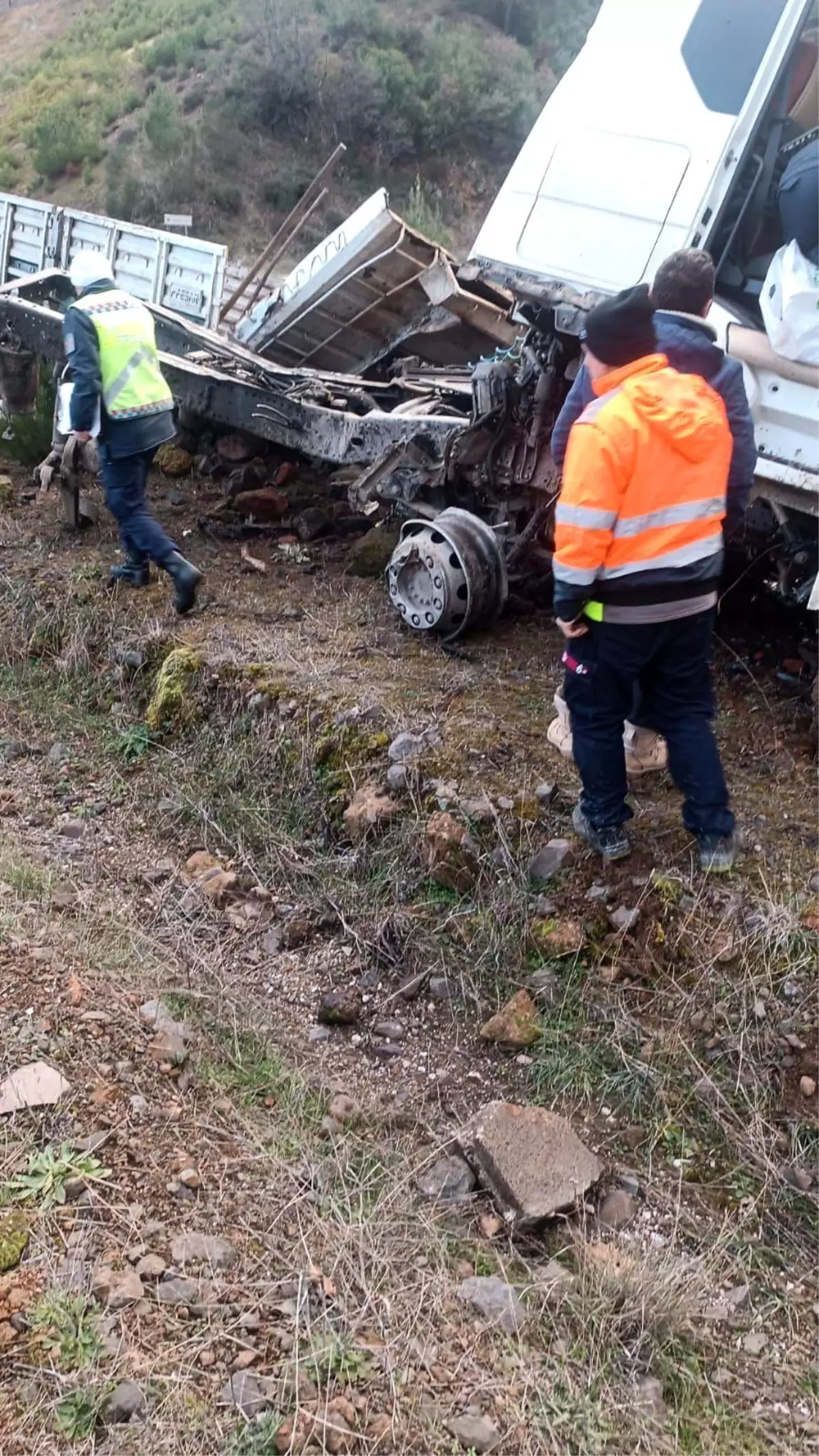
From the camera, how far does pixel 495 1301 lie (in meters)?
2.39

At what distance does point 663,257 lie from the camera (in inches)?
165

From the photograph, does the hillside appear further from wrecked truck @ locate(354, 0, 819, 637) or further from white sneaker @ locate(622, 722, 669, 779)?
white sneaker @ locate(622, 722, 669, 779)

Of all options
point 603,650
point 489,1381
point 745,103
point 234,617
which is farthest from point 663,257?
point 489,1381

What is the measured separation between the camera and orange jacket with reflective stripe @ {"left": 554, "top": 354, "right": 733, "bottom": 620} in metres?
2.90

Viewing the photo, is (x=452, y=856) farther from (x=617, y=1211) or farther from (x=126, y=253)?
(x=126, y=253)

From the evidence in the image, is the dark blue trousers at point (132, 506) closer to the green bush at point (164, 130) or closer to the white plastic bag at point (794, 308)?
the white plastic bag at point (794, 308)

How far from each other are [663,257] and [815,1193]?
322 centimetres

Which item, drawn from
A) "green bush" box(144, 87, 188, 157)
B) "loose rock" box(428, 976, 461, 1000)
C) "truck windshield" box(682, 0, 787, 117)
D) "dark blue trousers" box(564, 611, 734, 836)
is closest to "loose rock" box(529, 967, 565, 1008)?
"loose rock" box(428, 976, 461, 1000)

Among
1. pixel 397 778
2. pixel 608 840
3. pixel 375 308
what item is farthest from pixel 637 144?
pixel 375 308

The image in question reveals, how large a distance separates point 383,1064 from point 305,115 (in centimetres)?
2009

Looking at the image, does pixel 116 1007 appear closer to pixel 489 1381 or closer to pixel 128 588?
pixel 489 1381

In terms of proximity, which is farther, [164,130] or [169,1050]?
[164,130]

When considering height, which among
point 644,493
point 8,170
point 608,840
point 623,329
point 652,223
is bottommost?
point 8,170

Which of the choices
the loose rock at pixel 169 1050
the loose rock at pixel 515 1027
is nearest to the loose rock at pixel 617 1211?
the loose rock at pixel 515 1027
